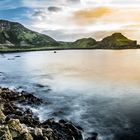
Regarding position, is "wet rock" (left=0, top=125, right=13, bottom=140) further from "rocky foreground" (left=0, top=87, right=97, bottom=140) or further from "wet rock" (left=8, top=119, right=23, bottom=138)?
"wet rock" (left=8, top=119, right=23, bottom=138)

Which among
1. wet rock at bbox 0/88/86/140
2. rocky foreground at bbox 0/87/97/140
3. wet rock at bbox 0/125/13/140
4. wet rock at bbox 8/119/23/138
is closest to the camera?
wet rock at bbox 0/125/13/140

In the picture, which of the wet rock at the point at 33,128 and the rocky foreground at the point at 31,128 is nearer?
the rocky foreground at the point at 31,128

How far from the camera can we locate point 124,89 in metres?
64.8

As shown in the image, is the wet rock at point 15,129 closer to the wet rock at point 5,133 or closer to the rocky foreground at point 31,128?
the rocky foreground at point 31,128

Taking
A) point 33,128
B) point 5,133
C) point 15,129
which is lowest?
point 33,128

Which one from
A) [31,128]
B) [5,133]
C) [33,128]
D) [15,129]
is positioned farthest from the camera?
[33,128]

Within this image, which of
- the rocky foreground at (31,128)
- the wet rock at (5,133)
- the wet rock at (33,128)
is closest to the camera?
the wet rock at (5,133)

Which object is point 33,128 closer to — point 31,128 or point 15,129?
point 31,128

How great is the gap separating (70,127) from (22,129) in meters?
7.41

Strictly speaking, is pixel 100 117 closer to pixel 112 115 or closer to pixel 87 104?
pixel 112 115

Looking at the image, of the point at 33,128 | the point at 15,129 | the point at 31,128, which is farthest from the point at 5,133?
the point at 33,128

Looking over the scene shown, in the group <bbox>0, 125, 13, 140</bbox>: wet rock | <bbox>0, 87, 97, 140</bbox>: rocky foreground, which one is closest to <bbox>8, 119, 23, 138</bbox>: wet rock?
<bbox>0, 87, 97, 140</bbox>: rocky foreground

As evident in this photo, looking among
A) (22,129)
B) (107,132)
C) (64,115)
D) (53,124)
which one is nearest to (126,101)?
(64,115)

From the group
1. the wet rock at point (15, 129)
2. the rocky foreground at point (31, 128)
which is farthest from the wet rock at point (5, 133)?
the wet rock at point (15, 129)
